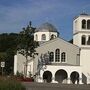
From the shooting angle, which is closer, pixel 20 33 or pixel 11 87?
pixel 11 87

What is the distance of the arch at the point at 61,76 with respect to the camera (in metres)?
71.3

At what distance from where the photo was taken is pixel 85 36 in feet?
248

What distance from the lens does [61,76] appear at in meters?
72.2

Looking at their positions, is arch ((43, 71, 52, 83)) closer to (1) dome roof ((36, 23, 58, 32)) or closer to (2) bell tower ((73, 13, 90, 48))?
(2) bell tower ((73, 13, 90, 48))

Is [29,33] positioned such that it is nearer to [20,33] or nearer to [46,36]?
[20,33]

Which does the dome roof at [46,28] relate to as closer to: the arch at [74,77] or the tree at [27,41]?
the arch at [74,77]

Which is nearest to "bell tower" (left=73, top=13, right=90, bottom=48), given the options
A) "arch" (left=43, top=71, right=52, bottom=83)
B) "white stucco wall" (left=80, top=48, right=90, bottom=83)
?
"white stucco wall" (left=80, top=48, right=90, bottom=83)

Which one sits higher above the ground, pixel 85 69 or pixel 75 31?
pixel 75 31

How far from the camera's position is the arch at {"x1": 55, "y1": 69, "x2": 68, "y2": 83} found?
234 ft

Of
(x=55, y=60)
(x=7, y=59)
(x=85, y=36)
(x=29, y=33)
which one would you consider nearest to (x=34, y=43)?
(x=29, y=33)

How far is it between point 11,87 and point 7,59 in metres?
80.1

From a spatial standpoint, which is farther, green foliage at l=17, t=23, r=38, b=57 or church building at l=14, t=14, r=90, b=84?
church building at l=14, t=14, r=90, b=84

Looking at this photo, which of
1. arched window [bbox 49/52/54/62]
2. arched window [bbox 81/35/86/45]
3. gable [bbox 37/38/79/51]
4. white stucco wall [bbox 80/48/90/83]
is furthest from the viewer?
arched window [bbox 81/35/86/45]

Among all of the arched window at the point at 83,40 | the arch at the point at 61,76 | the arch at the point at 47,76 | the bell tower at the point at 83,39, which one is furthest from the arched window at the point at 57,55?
the arched window at the point at 83,40
